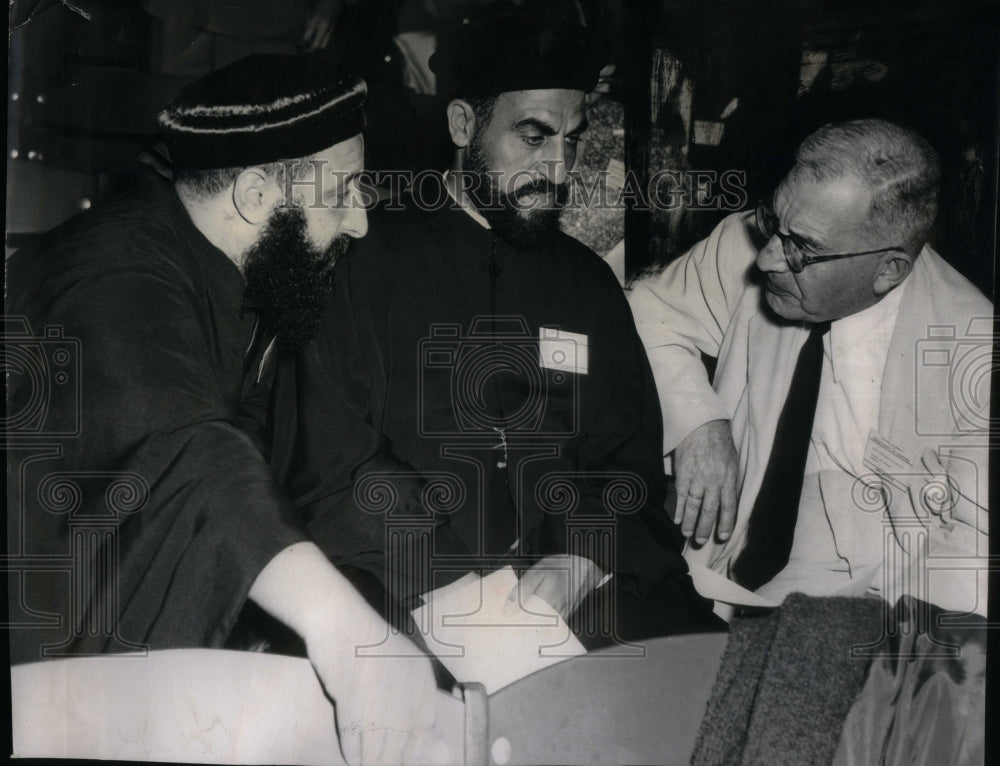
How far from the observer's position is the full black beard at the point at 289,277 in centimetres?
238

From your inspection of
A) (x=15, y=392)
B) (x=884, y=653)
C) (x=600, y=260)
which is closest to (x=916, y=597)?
(x=884, y=653)

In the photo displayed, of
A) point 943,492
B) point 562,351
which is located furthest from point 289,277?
point 943,492

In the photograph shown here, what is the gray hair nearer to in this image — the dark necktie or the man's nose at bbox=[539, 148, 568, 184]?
the dark necktie

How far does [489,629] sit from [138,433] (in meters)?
0.96

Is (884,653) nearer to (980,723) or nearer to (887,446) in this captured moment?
(980,723)

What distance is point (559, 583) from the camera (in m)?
2.37

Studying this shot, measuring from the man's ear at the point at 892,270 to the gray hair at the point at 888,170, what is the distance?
22 mm

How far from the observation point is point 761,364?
2400 millimetres

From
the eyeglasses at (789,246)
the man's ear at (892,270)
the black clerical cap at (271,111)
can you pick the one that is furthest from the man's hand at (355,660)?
the man's ear at (892,270)

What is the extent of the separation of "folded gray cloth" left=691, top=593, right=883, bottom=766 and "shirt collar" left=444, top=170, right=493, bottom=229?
115cm

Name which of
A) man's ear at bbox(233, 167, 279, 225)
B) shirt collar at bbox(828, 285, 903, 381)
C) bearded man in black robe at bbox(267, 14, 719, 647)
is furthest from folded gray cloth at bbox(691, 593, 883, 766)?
man's ear at bbox(233, 167, 279, 225)

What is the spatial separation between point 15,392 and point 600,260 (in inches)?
58.9

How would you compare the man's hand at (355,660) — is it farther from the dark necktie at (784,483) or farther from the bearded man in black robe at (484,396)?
the dark necktie at (784,483)

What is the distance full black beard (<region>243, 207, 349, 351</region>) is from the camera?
2379 millimetres
